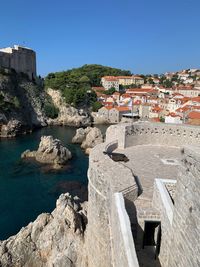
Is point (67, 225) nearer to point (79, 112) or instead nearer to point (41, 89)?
point (79, 112)

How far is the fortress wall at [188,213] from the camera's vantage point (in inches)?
145

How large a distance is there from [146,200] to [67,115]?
Result: 44.1m

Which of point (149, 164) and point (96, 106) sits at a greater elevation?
point (96, 106)

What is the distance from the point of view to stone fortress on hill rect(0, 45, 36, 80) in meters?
48.5

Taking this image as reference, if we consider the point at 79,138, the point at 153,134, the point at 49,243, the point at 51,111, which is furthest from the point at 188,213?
the point at 51,111

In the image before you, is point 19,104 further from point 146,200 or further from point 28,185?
point 146,200

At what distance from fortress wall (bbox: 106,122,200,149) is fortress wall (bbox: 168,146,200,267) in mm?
7978

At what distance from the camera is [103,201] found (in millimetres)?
8039

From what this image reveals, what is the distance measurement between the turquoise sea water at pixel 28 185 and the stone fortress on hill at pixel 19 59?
82.9 feet

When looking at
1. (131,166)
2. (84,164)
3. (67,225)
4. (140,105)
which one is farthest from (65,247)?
(140,105)

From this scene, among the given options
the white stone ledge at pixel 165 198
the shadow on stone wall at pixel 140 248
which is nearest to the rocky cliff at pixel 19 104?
the shadow on stone wall at pixel 140 248

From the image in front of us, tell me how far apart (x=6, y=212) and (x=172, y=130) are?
1145cm

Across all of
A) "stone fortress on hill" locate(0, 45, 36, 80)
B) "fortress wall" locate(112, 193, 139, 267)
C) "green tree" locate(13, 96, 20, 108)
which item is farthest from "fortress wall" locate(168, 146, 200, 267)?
"stone fortress on hill" locate(0, 45, 36, 80)

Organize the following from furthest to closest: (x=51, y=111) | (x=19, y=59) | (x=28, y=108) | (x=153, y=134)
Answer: (x=19, y=59) < (x=51, y=111) < (x=28, y=108) < (x=153, y=134)
